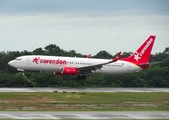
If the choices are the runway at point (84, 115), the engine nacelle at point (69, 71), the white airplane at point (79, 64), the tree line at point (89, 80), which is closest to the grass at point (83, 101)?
the runway at point (84, 115)

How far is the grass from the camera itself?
3834 cm

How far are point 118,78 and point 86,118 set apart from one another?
142 feet

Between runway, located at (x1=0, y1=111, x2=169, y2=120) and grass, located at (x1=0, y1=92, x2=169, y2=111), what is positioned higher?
grass, located at (x1=0, y1=92, x2=169, y2=111)

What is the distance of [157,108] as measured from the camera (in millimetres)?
39062

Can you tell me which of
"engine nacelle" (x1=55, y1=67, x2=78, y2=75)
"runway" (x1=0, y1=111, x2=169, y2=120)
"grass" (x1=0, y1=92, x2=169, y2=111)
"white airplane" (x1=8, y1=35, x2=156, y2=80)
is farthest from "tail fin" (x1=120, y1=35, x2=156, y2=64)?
"runway" (x1=0, y1=111, x2=169, y2=120)

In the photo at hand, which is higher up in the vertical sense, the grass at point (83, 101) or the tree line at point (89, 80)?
the tree line at point (89, 80)

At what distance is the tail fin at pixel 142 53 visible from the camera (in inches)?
2751

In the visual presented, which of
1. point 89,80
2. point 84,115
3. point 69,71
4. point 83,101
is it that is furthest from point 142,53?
point 84,115

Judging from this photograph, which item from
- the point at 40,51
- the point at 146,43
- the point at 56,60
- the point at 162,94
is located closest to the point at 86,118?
the point at 162,94

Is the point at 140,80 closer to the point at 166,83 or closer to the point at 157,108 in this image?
the point at 166,83

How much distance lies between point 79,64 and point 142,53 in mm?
9180

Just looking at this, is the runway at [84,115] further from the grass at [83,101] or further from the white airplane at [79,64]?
the white airplane at [79,64]

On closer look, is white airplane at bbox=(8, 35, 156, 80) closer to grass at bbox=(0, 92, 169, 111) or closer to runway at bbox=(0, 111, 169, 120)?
grass at bbox=(0, 92, 169, 111)

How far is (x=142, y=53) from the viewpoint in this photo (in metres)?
69.9
